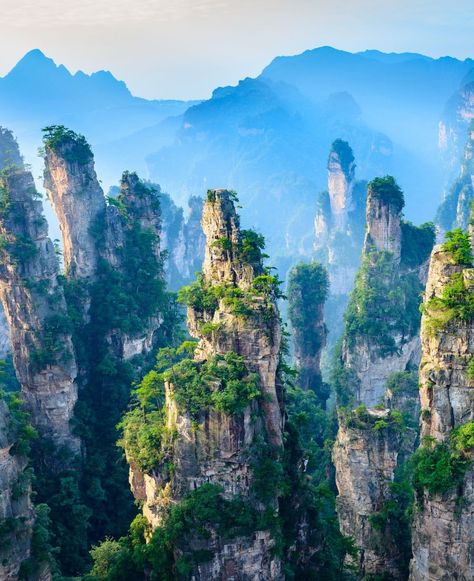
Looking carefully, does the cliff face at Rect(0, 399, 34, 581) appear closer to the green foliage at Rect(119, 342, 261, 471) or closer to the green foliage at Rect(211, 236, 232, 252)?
the green foliage at Rect(119, 342, 261, 471)

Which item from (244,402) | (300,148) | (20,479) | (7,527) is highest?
(300,148)

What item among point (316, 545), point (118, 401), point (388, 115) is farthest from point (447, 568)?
point (388, 115)

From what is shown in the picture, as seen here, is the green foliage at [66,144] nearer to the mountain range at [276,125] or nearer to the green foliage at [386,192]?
the green foliage at [386,192]

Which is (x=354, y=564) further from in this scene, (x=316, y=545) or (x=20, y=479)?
(x=20, y=479)

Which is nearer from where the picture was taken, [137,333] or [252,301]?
[252,301]

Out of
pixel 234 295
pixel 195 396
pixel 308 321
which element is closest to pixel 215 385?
pixel 195 396

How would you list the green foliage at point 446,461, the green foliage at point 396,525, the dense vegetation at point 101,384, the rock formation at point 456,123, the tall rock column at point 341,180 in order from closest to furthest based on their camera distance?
1. the green foliage at point 446,461
2. the green foliage at point 396,525
3. the dense vegetation at point 101,384
4. the tall rock column at point 341,180
5. the rock formation at point 456,123

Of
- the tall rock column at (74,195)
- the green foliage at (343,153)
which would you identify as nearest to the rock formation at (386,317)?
the tall rock column at (74,195)
